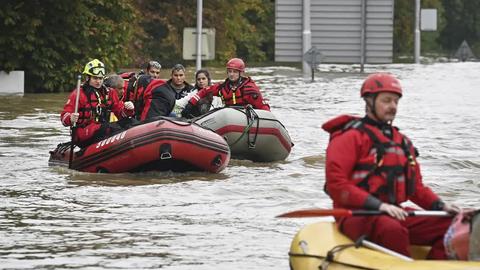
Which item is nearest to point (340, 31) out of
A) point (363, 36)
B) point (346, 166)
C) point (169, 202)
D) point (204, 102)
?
point (363, 36)

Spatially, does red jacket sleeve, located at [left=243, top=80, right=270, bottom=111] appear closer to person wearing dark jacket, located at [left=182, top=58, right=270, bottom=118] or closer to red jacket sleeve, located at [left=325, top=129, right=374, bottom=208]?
person wearing dark jacket, located at [left=182, top=58, right=270, bottom=118]

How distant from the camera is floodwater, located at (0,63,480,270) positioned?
1204 cm

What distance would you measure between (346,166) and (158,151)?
27.2 ft

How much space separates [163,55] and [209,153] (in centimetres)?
4296

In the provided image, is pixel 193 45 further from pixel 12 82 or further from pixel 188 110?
pixel 188 110

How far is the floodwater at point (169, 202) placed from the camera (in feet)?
39.5

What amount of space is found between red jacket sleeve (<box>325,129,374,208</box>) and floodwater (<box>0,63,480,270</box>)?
2.23 meters

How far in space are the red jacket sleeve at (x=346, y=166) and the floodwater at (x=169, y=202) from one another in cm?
223

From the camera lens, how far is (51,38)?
1396 inches

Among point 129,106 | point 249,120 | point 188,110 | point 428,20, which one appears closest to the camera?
point 129,106

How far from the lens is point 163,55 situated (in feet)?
199

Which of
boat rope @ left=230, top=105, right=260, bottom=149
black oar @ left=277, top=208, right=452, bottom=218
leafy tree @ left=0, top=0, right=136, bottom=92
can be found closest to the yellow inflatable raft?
black oar @ left=277, top=208, right=452, bottom=218

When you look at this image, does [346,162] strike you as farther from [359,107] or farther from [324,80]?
[324,80]

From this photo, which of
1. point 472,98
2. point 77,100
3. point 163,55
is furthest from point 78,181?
point 163,55
